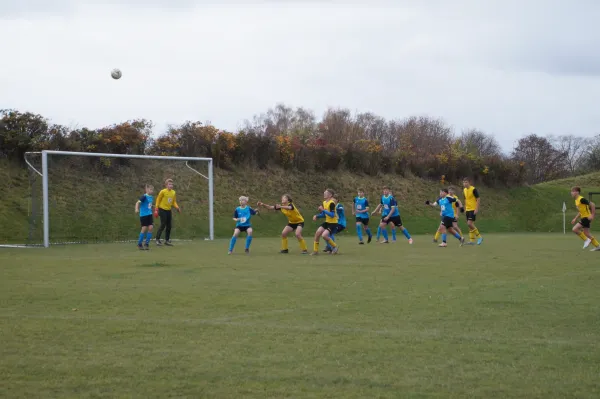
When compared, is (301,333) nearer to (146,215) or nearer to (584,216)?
(584,216)

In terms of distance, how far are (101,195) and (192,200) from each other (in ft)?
13.7

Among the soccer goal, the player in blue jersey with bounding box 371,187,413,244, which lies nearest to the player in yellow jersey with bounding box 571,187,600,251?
the player in blue jersey with bounding box 371,187,413,244

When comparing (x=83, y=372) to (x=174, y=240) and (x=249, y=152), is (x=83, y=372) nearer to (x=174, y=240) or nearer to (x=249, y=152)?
(x=174, y=240)

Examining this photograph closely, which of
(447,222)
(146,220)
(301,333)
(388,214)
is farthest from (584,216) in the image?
(301,333)

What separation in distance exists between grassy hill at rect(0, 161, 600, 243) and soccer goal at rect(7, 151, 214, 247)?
4cm

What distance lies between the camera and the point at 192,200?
1302 inches

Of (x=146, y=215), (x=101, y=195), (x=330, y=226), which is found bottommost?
(x=330, y=226)

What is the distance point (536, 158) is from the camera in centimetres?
8088

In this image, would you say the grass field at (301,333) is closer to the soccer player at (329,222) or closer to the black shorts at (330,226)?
the soccer player at (329,222)

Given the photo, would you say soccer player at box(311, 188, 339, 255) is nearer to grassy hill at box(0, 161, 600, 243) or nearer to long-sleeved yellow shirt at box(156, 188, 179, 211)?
long-sleeved yellow shirt at box(156, 188, 179, 211)

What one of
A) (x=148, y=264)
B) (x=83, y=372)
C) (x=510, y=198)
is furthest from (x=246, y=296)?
(x=510, y=198)

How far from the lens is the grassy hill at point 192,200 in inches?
1111

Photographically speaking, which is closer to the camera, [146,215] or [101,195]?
[146,215]

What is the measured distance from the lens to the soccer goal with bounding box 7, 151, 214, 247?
2662 cm
